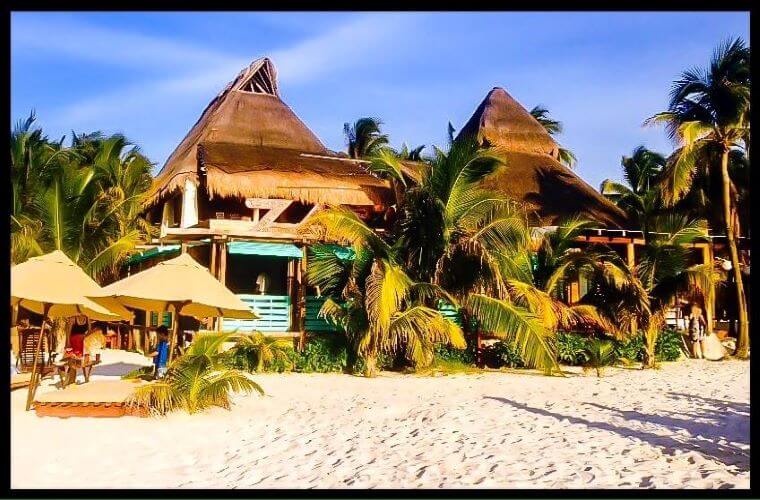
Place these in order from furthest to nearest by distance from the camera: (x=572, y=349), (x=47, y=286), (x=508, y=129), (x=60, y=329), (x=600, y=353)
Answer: (x=508, y=129) → (x=572, y=349) → (x=600, y=353) → (x=60, y=329) → (x=47, y=286)

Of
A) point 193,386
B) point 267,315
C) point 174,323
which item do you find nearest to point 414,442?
point 193,386

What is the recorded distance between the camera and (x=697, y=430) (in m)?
7.20

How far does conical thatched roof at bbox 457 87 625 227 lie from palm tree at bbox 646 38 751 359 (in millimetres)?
2664

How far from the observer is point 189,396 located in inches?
319

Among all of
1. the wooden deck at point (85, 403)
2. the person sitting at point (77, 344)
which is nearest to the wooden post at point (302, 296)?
the person sitting at point (77, 344)

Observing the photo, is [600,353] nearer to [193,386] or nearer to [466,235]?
[466,235]

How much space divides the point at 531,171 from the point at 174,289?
13.7 m

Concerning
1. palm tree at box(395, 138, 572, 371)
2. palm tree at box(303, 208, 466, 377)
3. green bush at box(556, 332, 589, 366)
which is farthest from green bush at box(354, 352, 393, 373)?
green bush at box(556, 332, 589, 366)

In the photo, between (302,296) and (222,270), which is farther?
(302,296)

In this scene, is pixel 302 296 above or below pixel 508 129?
below

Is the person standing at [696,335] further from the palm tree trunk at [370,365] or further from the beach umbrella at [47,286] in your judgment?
the beach umbrella at [47,286]

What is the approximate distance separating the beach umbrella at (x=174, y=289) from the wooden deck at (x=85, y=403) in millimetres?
1059

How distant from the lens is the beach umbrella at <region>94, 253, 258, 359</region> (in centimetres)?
809
